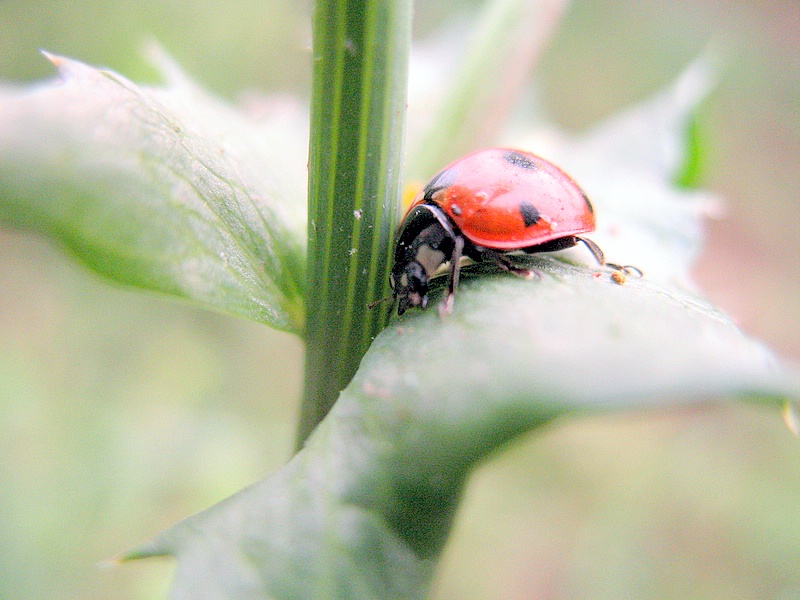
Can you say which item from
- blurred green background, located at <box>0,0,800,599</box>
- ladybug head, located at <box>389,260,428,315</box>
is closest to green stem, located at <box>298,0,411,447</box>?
ladybug head, located at <box>389,260,428,315</box>

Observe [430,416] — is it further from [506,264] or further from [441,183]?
[441,183]

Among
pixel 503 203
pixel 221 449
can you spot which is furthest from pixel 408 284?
pixel 221 449

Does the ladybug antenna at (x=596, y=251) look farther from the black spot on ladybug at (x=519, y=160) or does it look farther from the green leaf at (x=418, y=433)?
the green leaf at (x=418, y=433)

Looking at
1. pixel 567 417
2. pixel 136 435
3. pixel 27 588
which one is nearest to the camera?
pixel 567 417

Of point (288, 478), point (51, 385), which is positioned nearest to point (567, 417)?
point (288, 478)

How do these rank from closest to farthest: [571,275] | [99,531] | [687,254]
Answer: [571,275], [687,254], [99,531]

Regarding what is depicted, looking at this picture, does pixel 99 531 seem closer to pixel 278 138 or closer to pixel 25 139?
pixel 278 138
